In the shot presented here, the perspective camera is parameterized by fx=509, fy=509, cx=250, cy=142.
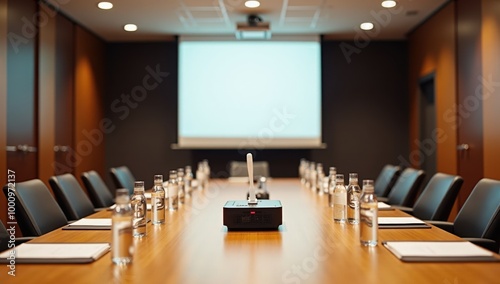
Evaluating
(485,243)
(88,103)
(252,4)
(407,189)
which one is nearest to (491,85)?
(407,189)

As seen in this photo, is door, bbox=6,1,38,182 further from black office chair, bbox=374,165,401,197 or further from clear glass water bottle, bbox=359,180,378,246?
clear glass water bottle, bbox=359,180,378,246

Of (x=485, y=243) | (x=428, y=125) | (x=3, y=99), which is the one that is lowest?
(x=485, y=243)

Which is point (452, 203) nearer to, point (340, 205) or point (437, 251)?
point (340, 205)

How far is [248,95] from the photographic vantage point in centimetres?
830

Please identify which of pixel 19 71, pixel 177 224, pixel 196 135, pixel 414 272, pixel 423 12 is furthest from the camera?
pixel 196 135

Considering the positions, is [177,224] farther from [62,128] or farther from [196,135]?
[196,135]

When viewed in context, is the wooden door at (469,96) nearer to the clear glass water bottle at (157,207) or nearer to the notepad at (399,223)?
the notepad at (399,223)

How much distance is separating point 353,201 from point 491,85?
139 inches

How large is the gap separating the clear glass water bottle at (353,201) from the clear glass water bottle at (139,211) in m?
1.04

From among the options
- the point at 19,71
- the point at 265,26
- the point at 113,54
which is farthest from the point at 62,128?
the point at 265,26

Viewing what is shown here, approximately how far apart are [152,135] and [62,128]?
1871 millimetres

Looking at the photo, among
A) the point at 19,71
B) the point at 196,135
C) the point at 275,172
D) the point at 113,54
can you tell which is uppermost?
the point at 113,54

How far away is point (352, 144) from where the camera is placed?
27.9 feet

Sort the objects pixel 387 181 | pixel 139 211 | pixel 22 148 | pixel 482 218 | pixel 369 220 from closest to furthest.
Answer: pixel 369 220 < pixel 139 211 < pixel 482 218 < pixel 387 181 < pixel 22 148
